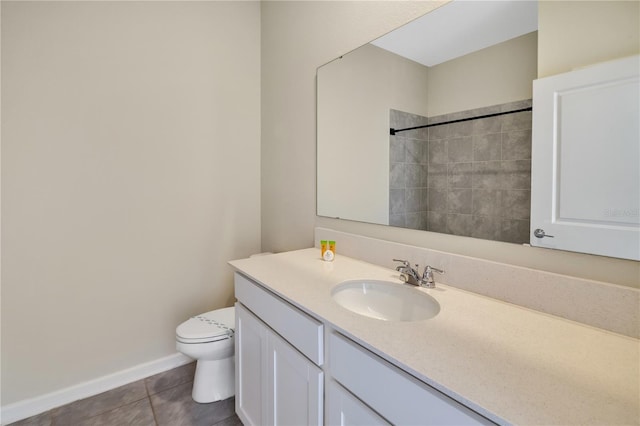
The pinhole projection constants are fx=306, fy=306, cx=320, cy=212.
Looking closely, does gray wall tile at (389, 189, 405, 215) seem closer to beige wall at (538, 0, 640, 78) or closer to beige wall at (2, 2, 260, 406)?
beige wall at (538, 0, 640, 78)

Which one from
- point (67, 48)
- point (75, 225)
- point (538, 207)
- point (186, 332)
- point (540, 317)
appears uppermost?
point (67, 48)

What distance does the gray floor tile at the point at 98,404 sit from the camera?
1.67 metres

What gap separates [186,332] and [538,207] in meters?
1.75

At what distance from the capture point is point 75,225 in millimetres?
1771

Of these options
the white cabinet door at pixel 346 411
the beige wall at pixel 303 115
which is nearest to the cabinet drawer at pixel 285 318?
the white cabinet door at pixel 346 411

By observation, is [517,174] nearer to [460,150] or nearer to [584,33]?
[460,150]

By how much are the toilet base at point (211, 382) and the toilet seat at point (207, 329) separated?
199 mm

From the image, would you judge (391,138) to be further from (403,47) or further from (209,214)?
(209,214)

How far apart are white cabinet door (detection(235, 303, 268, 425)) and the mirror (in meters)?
0.76

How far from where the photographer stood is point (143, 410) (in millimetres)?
1724

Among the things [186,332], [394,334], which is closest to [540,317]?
[394,334]

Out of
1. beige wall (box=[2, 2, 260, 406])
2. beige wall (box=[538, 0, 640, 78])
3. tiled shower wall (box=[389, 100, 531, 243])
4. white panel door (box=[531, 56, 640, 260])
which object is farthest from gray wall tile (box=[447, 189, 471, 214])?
beige wall (box=[2, 2, 260, 406])

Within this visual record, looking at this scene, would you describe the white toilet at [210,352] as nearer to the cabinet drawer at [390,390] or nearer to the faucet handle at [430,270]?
the cabinet drawer at [390,390]

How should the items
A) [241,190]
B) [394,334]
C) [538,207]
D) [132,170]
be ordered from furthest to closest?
[241,190], [132,170], [538,207], [394,334]
